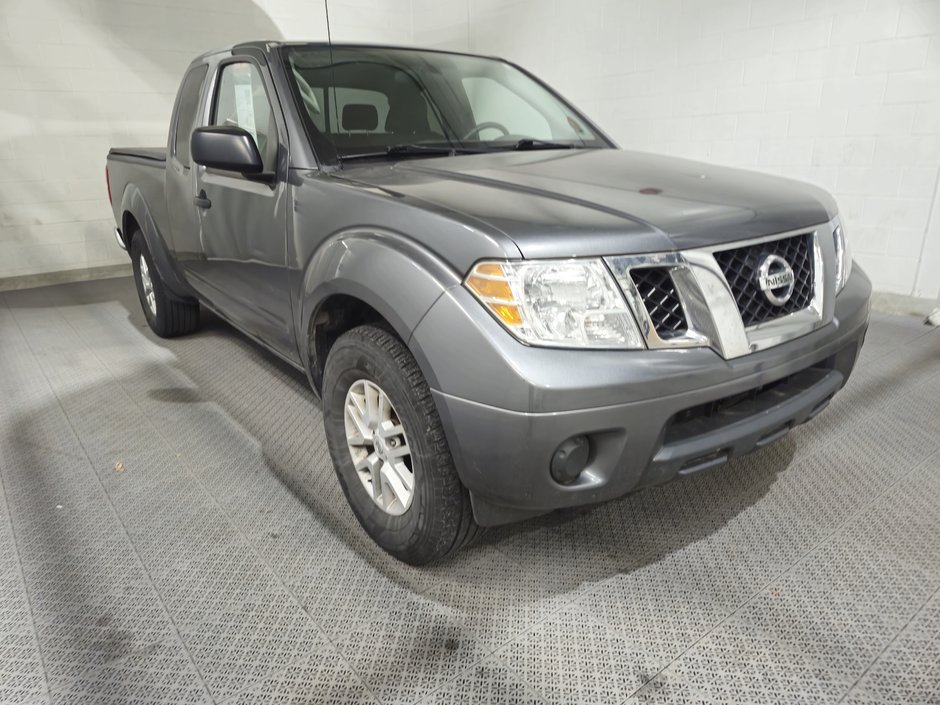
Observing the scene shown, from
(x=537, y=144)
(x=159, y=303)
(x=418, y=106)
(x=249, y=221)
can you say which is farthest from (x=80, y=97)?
(x=537, y=144)

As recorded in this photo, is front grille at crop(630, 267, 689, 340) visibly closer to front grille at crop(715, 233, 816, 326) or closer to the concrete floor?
front grille at crop(715, 233, 816, 326)

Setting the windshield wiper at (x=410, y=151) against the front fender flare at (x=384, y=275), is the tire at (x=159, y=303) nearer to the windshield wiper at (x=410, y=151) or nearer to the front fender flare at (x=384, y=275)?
the windshield wiper at (x=410, y=151)

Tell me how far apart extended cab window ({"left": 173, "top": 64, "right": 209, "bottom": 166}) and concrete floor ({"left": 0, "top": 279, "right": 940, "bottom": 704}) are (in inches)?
51.1

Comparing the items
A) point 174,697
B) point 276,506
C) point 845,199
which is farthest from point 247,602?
point 845,199

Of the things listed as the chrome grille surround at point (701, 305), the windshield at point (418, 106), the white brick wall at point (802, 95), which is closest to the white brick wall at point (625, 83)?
the white brick wall at point (802, 95)

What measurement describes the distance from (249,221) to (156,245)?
4.52 ft

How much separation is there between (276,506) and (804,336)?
65.8 inches

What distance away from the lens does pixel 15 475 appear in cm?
230

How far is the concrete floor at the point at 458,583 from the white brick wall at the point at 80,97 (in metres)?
3.69

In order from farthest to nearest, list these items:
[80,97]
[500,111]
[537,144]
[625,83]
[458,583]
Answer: [80,97] < [625,83] < [500,111] < [537,144] < [458,583]

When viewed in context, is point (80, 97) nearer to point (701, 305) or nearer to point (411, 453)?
point (411, 453)

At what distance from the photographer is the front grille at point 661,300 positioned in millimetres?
1349

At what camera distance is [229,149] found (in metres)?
1.96

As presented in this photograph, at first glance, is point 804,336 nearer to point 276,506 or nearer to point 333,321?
point 333,321
